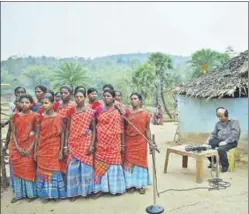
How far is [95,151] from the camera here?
4.41 meters

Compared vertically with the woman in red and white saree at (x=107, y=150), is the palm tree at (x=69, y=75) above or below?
above

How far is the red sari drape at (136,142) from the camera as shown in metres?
4.56

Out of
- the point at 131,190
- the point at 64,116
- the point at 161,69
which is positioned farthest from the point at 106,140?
the point at 161,69

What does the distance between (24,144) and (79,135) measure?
71 cm

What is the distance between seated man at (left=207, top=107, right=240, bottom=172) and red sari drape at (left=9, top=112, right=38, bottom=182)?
3.22 m

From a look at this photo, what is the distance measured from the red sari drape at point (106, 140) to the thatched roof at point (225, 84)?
12.0 ft

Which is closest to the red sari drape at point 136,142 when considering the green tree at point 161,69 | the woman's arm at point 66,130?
the woman's arm at point 66,130

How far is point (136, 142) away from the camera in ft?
15.1

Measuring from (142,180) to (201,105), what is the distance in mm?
4935

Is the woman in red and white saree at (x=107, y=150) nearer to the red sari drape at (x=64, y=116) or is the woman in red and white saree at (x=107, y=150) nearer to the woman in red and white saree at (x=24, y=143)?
the red sari drape at (x=64, y=116)

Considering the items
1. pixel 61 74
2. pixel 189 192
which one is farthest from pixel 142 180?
pixel 61 74

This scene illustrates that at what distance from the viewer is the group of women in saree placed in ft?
13.8

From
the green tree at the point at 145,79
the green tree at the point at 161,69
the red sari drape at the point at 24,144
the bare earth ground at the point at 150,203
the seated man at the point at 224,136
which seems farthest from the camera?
the green tree at the point at 145,79

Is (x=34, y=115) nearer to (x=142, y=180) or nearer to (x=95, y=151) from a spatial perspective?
(x=95, y=151)
